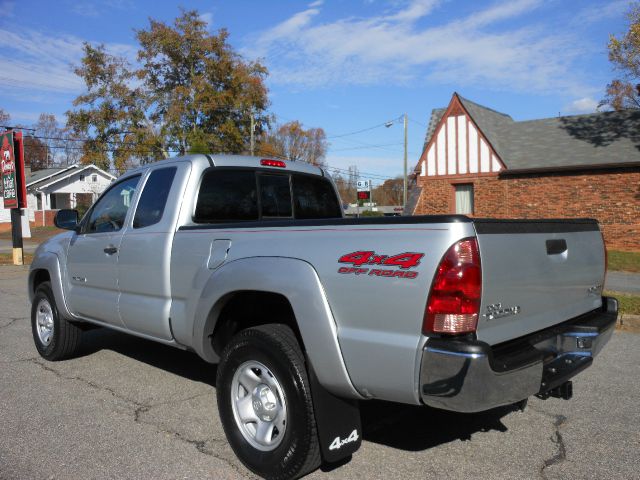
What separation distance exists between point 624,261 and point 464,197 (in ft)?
27.4

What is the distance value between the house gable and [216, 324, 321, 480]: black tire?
20.6m

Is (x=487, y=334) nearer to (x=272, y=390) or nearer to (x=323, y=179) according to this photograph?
(x=272, y=390)

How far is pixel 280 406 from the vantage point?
10.6 ft

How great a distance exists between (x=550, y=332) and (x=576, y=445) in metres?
1.02

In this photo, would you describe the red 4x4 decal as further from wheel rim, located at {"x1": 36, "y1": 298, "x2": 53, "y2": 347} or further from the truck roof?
wheel rim, located at {"x1": 36, "y1": 298, "x2": 53, "y2": 347}

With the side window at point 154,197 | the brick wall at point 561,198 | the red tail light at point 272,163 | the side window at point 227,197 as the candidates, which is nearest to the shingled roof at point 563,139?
the brick wall at point 561,198

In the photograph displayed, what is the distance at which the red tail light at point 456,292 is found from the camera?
2.55 meters

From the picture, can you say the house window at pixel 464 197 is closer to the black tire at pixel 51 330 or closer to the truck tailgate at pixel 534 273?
Answer: the black tire at pixel 51 330

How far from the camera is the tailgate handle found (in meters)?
3.16

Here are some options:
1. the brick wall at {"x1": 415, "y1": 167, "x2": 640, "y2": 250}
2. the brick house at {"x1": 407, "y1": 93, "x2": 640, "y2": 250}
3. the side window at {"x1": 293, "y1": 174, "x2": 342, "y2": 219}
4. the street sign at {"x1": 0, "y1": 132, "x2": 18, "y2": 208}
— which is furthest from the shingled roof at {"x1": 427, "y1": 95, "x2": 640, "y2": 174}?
the side window at {"x1": 293, "y1": 174, "x2": 342, "y2": 219}

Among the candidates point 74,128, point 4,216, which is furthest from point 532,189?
point 4,216

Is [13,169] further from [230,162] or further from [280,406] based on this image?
[280,406]

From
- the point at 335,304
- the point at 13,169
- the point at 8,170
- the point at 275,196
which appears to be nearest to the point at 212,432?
the point at 335,304

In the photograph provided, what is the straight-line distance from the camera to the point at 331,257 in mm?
2910
